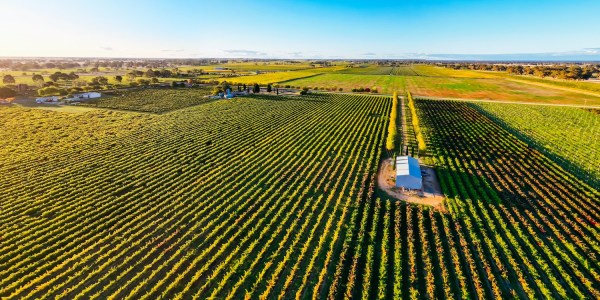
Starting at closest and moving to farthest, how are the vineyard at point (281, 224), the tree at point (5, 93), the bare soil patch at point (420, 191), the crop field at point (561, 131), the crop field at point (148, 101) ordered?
the vineyard at point (281, 224)
the bare soil patch at point (420, 191)
the crop field at point (561, 131)
the crop field at point (148, 101)
the tree at point (5, 93)

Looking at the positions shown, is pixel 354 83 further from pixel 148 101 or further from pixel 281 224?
pixel 281 224

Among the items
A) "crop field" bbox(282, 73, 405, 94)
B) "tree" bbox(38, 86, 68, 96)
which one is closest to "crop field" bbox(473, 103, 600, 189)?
"crop field" bbox(282, 73, 405, 94)

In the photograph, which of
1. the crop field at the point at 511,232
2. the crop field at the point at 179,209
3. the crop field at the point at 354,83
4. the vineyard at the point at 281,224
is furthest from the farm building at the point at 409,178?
the crop field at the point at 354,83

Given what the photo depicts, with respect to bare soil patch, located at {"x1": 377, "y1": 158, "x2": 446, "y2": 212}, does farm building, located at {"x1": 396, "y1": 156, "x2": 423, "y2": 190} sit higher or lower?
higher

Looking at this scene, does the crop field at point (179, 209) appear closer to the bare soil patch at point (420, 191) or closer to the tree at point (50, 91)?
the bare soil patch at point (420, 191)

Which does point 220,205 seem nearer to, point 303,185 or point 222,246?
point 222,246

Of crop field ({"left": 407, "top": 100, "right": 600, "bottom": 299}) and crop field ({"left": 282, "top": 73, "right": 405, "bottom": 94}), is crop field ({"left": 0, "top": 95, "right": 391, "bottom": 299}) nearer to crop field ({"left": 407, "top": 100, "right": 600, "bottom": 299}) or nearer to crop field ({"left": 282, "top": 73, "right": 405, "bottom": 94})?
crop field ({"left": 407, "top": 100, "right": 600, "bottom": 299})

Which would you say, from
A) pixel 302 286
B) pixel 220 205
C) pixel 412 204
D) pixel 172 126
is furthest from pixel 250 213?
pixel 172 126
